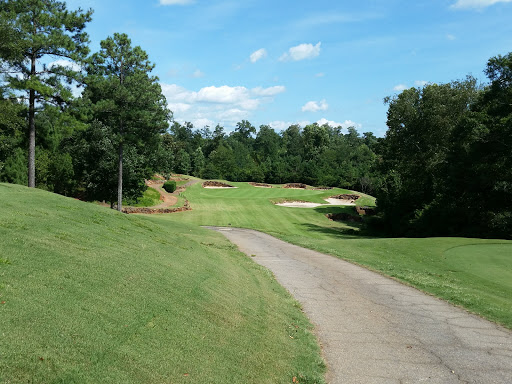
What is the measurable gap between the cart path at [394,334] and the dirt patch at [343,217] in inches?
1407

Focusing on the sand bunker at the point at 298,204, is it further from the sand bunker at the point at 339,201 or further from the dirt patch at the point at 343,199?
the dirt patch at the point at 343,199

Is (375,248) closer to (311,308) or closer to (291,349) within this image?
(311,308)

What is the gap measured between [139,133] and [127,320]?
2858cm

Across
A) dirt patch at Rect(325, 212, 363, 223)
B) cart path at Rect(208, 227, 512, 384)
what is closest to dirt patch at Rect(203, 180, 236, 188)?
dirt patch at Rect(325, 212, 363, 223)

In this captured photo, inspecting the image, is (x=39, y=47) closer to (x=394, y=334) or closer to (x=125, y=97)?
(x=125, y=97)

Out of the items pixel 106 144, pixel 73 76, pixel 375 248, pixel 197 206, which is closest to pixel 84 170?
pixel 106 144

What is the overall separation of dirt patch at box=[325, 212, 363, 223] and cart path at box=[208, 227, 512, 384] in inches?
1407

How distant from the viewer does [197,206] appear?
168ft

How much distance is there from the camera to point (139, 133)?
106 feet

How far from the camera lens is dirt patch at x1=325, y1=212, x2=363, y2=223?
49.5 meters

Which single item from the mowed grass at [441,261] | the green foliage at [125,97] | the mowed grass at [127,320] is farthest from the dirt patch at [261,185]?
the mowed grass at [127,320]

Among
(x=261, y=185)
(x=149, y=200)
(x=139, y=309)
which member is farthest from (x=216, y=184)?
Result: (x=139, y=309)

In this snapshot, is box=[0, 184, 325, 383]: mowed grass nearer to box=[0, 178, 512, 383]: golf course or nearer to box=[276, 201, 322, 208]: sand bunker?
box=[0, 178, 512, 383]: golf course

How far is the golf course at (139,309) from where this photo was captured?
4.50 m
